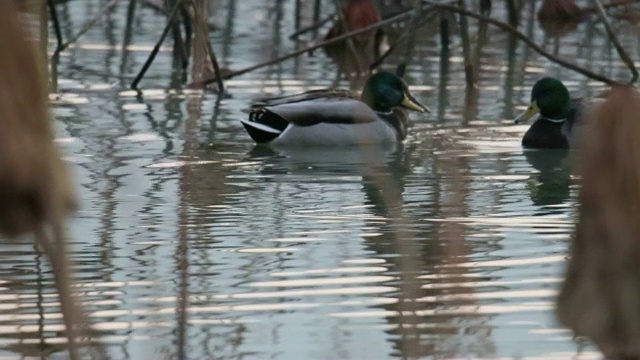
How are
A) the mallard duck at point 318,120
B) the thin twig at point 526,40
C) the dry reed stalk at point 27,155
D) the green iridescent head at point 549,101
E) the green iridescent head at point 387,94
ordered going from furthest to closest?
the green iridescent head at point 387,94
the thin twig at point 526,40
the green iridescent head at point 549,101
the mallard duck at point 318,120
the dry reed stalk at point 27,155

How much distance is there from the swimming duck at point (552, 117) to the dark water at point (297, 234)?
0.57ft

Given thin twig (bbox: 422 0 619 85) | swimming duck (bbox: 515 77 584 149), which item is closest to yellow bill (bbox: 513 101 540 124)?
swimming duck (bbox: 515 77 584 149)

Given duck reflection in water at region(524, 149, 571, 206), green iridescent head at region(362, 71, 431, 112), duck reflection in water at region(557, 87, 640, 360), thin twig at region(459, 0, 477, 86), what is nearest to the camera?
duck reflection in water at region(557, 87, 640, 360)

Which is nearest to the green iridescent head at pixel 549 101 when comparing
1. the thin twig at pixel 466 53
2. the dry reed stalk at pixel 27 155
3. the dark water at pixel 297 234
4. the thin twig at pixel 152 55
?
the dark water at pixel 297 234

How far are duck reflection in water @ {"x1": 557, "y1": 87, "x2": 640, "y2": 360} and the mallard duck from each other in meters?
7.41

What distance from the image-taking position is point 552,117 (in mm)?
10727

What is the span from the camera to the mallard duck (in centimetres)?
1029

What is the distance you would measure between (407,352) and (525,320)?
5.54 ft

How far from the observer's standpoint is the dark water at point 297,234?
4.89 metres

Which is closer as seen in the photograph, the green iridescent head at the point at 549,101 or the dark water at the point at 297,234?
the dark water at the point at 297,234

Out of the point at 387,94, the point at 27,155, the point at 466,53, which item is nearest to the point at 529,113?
the point at 387,94

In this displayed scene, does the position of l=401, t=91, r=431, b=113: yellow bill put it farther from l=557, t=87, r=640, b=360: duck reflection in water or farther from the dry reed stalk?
the dry reed stalk

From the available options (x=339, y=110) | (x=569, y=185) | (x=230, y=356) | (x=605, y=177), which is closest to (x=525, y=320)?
(x=230, y=356)

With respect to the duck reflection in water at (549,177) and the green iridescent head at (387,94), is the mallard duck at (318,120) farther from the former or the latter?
the duck reflection in water at (549,177)
